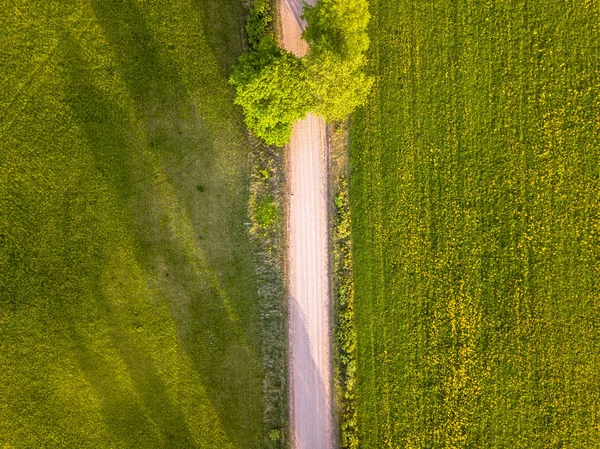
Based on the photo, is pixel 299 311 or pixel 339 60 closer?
pixel 339 60

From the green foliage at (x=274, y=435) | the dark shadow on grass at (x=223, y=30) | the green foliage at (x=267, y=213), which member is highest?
the dark shadow on grass at (x=223, y=30)

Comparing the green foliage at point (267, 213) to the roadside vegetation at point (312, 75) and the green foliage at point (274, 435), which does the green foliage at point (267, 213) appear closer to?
the roadside vegetation at point (312, 75)

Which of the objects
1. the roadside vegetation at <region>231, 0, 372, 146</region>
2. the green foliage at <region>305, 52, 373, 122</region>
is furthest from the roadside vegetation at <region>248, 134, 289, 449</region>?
the green foliage at <region>305, 52, 373, 122</region>

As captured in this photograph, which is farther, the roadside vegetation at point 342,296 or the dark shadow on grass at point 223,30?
the dark shadow on grass at point 223,30

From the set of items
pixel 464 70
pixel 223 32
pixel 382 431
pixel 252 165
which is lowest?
pixel 382 431

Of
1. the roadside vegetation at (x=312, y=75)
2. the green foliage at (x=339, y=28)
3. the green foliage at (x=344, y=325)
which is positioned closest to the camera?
the roadside vegetation at (x=312, y=75)

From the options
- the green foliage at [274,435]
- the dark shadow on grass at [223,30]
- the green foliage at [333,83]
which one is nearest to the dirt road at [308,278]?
the green foliage at [274,435]

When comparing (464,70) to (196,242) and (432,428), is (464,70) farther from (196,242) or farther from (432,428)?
(432,428)

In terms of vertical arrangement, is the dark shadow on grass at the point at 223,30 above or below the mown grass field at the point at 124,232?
above

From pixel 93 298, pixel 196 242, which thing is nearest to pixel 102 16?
pixel 196 242
